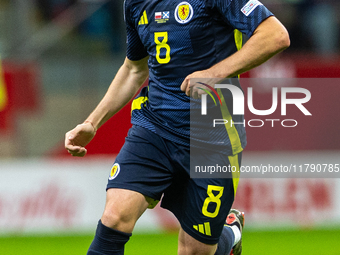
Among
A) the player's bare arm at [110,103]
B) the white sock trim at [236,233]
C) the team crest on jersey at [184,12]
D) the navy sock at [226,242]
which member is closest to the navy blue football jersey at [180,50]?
the team crest on jersey at [184,12]

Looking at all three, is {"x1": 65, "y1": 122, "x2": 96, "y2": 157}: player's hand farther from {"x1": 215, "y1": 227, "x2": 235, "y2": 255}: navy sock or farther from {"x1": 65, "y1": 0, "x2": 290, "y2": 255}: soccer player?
{"x1": 215, "y1": 227, "x2": 235, "y2": 255}: navy sock

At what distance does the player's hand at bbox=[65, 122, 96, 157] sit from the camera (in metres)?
2.98

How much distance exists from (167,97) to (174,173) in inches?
16.2

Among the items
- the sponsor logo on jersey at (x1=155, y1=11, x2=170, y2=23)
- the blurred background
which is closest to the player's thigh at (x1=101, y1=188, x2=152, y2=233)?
the sponsor logo on jersey at (x1=155, y1=11, x2=170, y2=23)

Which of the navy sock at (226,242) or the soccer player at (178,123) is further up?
the soccer player at (178,123)

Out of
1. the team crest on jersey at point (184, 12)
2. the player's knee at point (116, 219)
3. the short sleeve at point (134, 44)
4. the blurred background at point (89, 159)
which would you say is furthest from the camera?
the blurred background at point (89, 159)

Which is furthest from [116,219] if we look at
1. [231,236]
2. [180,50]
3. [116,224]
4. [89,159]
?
[89,159]

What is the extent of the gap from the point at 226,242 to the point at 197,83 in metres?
1.44

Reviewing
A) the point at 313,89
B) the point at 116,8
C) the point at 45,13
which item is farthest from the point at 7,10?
the point at 313,89

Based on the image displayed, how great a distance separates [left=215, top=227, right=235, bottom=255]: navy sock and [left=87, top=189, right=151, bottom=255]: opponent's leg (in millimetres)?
917

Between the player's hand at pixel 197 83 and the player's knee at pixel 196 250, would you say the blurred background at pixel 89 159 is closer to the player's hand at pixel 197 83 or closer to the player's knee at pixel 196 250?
the player's knee at pixel 196 250

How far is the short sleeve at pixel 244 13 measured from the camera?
259 centimetres

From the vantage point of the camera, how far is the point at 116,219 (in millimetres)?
2674

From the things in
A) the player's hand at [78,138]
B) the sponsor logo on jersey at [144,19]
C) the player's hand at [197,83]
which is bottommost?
the player's hand at [78,138]
